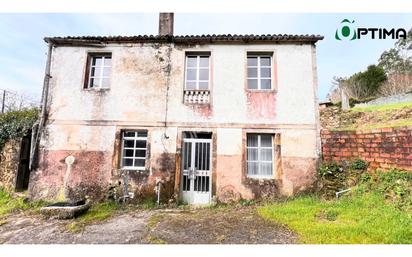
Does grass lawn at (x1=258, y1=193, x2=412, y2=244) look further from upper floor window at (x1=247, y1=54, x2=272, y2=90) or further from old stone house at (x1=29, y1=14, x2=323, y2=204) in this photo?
upper floor window at (x1=247, y1=54, x2=272, y2=90)

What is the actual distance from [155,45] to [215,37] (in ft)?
7.74

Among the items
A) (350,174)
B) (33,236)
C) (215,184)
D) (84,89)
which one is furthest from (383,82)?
(33,236)

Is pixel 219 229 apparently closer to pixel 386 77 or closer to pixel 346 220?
pixel 346 220

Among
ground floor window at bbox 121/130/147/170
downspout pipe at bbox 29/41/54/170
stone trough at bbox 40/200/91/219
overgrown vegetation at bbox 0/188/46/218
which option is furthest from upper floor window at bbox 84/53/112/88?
overgrown vegetation at bbox 0/188/46/218

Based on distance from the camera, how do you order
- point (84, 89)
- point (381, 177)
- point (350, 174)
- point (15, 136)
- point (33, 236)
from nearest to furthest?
point (33, 236)
point (381, 177)
point (350, 174)
point (84, 89)
point (15, 136)

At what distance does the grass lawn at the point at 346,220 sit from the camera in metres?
4.48

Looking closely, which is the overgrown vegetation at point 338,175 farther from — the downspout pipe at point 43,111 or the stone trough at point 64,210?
the downspout pipe at point 43,111

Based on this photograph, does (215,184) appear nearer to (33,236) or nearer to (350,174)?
(350,174)

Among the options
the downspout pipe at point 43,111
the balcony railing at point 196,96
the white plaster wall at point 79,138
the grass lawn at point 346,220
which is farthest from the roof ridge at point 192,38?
the grass lawn at point 346,220

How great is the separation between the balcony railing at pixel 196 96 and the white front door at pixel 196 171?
142 cm

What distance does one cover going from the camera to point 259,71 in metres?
8.94

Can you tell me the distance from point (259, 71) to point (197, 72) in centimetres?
239

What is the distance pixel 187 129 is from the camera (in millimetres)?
8523

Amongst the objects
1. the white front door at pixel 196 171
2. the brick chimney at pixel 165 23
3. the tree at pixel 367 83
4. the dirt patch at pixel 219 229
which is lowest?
the dirt patch at pixel 219 229
